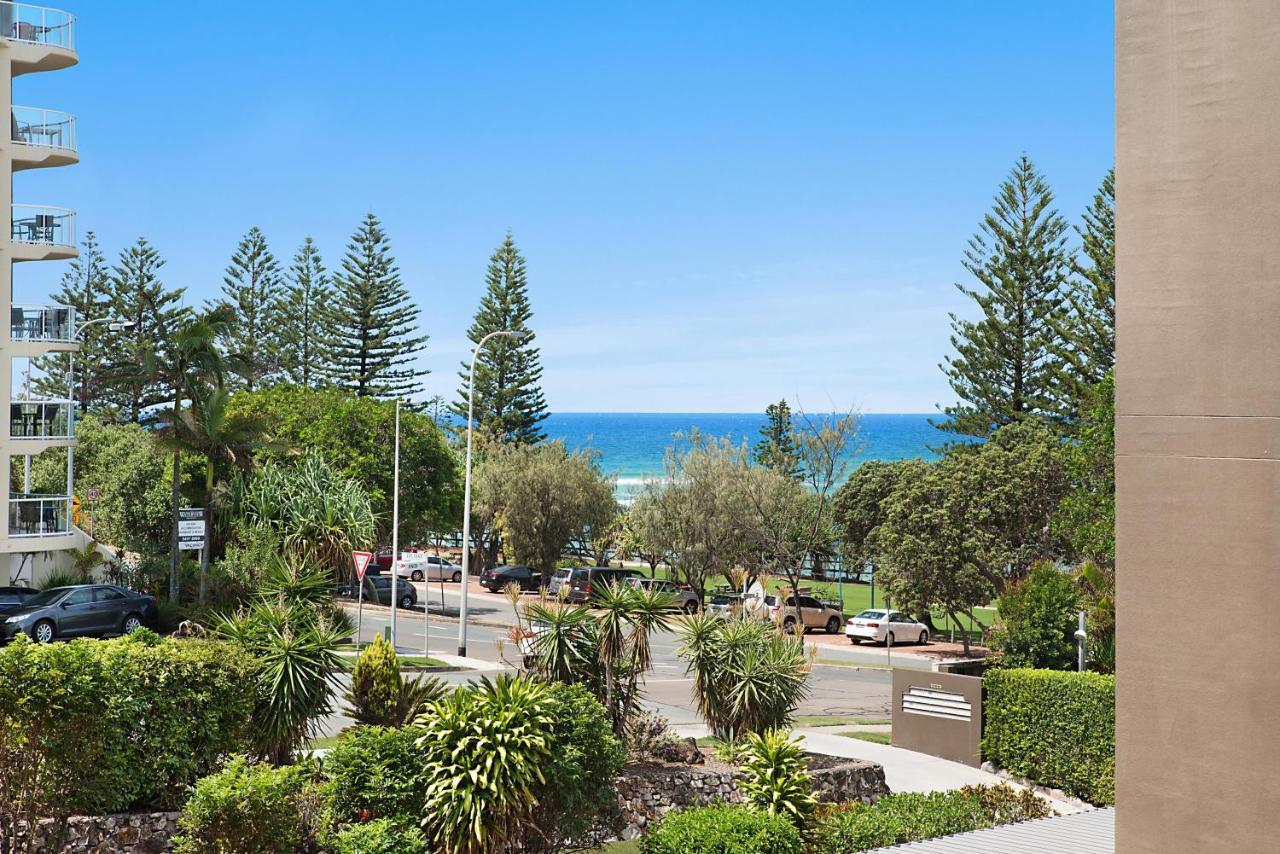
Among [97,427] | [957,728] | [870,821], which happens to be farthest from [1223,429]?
[97,427]

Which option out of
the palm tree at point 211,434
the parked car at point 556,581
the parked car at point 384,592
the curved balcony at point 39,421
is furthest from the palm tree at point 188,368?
the parked car at point 556,581

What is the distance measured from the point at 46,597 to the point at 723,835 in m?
21.4

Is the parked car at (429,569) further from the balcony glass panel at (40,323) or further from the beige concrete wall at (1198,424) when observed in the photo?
the beige concrete wall at (1198,424)

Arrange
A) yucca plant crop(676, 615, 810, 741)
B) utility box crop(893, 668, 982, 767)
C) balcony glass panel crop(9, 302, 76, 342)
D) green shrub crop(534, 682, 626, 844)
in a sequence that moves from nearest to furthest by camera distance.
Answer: green shrub crop(534, 682, 626, 844) → yucca plant crop(676, 615, 810, 741) → utility box crop(893, 668, 982, 767) → balcony glass panel crop(9, 302, 76, 342)

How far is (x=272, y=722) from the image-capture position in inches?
571

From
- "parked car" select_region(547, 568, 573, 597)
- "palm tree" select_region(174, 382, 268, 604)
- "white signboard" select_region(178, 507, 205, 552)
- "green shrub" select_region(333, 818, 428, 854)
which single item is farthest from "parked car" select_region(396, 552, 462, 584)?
"green shrub" select_region(333, 818, 428, 854)

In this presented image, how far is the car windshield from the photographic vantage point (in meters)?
27.6

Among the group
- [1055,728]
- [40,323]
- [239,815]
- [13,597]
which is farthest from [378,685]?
[40,323]

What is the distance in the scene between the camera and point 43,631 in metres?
27.1

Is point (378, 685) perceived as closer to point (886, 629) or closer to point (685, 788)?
point (685, 788)

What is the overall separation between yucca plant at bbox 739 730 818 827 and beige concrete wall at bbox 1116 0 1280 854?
839cm

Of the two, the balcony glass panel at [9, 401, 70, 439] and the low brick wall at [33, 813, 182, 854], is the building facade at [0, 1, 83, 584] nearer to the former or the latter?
the balcony glass panel at [9, 401, 70, 439]

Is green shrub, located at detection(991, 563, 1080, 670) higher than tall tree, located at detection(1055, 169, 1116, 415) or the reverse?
the reverse

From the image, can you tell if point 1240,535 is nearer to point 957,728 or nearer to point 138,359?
point 957,728
